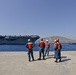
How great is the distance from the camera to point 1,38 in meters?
122

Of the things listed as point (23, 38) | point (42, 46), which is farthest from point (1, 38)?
point (42, 46)

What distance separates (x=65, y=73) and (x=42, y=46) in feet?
20.4

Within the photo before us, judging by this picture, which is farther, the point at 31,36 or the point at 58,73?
the point at 31,36

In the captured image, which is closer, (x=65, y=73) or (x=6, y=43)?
(x=65, y=73)

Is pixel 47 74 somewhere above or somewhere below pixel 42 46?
below

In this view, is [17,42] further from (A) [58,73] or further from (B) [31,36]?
(A) [58,73]

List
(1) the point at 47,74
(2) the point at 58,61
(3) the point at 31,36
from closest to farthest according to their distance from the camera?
(1) the point at 47,74, (2) the point at 58,61, (3) the point at 31,36

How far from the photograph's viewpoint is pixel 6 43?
407 ft

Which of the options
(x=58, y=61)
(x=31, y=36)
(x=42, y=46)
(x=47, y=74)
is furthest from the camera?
(x=31, y=36)

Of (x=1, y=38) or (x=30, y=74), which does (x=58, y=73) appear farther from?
(x=1, y=38)

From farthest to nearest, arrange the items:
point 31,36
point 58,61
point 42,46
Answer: point 31,36 → point 42,46 → point 58,61

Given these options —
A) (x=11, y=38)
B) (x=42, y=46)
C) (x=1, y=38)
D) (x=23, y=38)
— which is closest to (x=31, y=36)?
(x=23, y=38)

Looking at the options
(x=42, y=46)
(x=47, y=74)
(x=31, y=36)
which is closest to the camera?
(x=47, y=74)

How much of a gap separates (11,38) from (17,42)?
536cm
